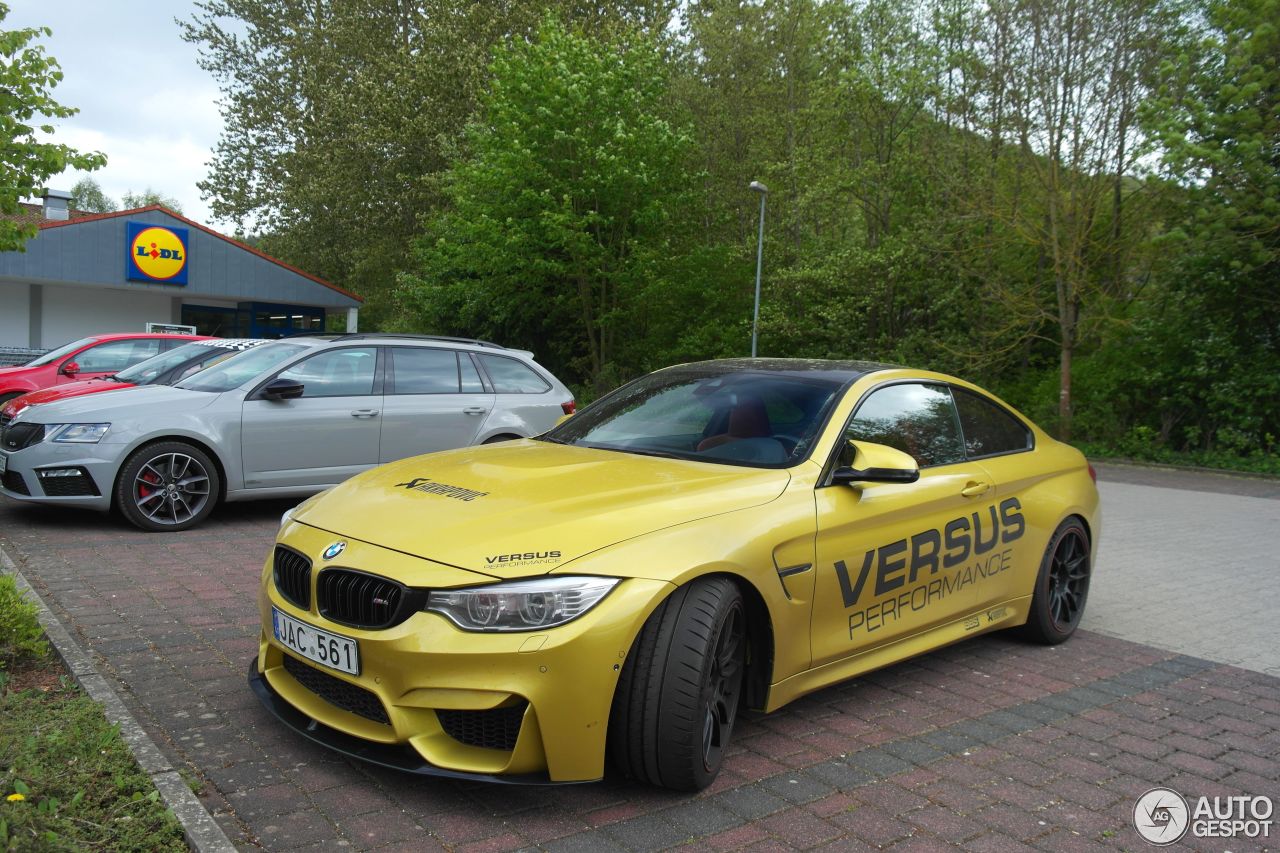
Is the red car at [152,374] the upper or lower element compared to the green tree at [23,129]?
lower

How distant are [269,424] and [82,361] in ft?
22.2

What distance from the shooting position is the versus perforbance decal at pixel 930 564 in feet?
12.9

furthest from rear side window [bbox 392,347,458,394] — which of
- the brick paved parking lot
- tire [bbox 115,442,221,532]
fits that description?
the brick paved parking lot

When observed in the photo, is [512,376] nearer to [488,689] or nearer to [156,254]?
[488,689]

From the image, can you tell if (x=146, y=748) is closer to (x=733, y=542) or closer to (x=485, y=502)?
(x=485, y=502)

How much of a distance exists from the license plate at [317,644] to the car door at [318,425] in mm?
4418

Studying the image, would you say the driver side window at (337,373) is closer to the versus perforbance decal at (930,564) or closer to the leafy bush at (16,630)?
the leafy bush at (16,630)

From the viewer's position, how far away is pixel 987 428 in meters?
5.12

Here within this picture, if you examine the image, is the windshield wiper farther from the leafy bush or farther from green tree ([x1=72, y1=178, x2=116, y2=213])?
green tree ([x1=72, y1=178, x2=116, y2=213])

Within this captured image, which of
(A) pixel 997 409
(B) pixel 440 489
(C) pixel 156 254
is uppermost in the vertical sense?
(C) pixel 156 254

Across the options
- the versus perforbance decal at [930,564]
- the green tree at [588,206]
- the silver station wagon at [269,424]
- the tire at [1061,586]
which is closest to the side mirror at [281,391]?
the silver station wagon at [269,424]

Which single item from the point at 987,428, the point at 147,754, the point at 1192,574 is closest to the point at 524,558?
the point at 147,754

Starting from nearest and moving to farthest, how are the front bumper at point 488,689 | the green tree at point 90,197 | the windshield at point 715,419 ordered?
the front bumper at point 488,689
the windshield at point 715,419
the green tree at point 90,197

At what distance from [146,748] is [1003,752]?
3165 millimetres
